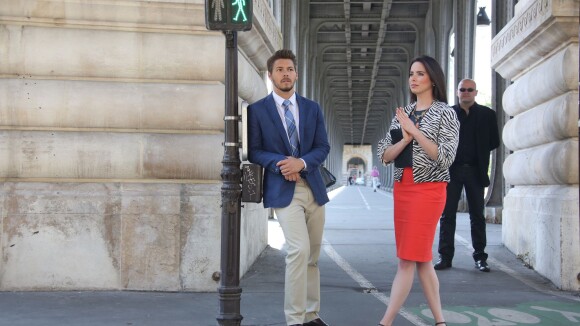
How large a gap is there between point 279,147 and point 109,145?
8.22 feet

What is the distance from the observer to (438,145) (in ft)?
15.9

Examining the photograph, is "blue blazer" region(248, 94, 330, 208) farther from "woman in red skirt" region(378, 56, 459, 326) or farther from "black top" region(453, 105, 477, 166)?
"black top" region(453, 105, 477, 166)

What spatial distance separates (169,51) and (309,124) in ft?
7.83

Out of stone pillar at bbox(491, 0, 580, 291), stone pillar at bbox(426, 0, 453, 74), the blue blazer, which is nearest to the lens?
the blue blazer

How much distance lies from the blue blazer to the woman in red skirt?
22.2 inches

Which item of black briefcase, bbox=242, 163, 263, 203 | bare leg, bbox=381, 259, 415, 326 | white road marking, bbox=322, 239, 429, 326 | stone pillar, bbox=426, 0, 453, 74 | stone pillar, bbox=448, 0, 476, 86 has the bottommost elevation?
white road marking, bbox=322, 239, 429, 326

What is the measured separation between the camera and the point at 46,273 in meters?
6.84

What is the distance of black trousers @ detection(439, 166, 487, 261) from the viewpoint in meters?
8.27

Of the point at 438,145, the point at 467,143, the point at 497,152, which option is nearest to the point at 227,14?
the point at 438,145

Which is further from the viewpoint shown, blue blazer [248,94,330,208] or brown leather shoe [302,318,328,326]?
brown leather shoe [302,318,328,326]

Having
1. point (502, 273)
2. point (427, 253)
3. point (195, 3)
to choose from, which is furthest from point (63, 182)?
point (502, 273)

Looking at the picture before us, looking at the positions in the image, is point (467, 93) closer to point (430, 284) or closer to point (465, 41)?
point (430, 284)

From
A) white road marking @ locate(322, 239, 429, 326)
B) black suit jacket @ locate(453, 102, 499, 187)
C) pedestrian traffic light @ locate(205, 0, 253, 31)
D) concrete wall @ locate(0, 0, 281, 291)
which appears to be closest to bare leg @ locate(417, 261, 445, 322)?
white road marking @ locate(322, 239, 429, 326)

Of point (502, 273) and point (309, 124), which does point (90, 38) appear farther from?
point (502, 273)
